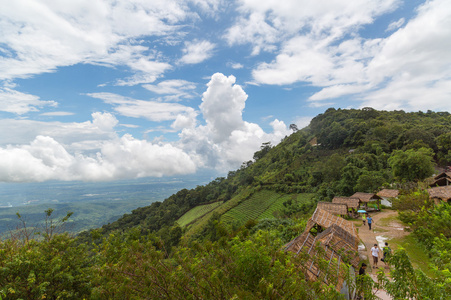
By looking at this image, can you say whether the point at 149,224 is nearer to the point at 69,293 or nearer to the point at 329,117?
the point at 69,293

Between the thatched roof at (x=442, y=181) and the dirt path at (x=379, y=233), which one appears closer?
the dirt path at (x=379, y=233)

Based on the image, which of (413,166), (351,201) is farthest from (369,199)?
(413,166)

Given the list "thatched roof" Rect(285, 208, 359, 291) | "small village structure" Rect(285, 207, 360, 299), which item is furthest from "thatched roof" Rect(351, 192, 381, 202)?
"thatched roof" Rect(285, 208, 359, 291)

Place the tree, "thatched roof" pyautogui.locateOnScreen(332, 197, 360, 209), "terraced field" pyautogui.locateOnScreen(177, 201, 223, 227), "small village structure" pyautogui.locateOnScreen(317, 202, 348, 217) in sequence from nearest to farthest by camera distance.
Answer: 1. "small village structure" pyautogui.locateOnScreen(317, 202, 348, 217)
2. "thatched roof" pyautogui.locateOnScreen(332, 197, 360, 209)
3. the tree
4. "terraced field" pyautogui.locateOnScreen(177, 201, 223, 227)

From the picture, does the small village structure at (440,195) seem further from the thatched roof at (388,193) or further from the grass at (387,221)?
the thatched roof at (388,193)

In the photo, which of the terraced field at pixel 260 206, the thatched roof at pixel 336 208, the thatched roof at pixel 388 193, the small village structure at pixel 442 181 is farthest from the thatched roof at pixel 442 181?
the terraced field at pixel 260 206

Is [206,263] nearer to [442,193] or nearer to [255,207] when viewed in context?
[442,193]

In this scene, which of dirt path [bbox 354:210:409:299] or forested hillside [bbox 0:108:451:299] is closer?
forested hillside [bbox 0:108:451:299]

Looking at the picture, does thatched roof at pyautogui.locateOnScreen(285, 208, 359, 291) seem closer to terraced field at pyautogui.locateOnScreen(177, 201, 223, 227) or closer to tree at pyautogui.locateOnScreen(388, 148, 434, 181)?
tree at pyautogui.locateOnScreen(388, 148, 434, 181)

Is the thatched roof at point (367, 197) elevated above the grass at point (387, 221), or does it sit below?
above

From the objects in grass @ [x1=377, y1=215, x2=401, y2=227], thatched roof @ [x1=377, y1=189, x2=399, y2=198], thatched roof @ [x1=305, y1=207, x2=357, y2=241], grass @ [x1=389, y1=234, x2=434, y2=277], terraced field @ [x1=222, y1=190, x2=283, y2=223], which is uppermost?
thatched roof @ [x1=305, y1=207, x2=357, y2=241]

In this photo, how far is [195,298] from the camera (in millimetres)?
4121

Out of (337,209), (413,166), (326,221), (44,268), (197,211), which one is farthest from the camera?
(197,211)

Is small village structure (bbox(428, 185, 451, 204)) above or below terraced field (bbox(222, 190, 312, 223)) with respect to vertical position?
above
